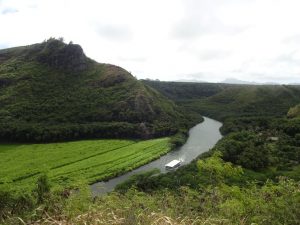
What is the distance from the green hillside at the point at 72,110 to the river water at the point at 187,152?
10.6 metres

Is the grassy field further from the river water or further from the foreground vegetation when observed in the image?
the foreground vegetation

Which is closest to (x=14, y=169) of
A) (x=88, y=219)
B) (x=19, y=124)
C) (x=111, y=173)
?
(x=111, y=173)

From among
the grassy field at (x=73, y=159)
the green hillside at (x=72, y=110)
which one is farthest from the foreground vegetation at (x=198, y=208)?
the green hillside at (x=72, y=110)

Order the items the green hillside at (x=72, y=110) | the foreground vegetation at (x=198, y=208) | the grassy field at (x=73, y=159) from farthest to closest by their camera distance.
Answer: the green hillside at (x=72, y=110) → the grassy field at (x=73, y=159) → the foreground vegetation at (x=198, y=208)

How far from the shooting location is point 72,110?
171375mm

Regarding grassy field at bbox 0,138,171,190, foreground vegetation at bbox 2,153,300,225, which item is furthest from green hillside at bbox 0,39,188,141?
foreground vegetation at bbox 2,153,300,225

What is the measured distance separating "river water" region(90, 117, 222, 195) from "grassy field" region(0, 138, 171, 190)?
2.28 m

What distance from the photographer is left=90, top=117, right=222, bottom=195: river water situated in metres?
95.2

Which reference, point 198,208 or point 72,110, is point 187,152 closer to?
point 72,110

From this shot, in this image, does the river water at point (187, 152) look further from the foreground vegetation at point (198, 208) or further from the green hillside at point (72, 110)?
the foreground vegetation at point (198, 208)

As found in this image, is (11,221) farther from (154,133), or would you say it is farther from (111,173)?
(154,133)

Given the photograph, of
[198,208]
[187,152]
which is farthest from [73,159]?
[198,208]

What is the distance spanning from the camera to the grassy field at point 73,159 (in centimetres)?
9581

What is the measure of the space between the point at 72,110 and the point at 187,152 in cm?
6162
